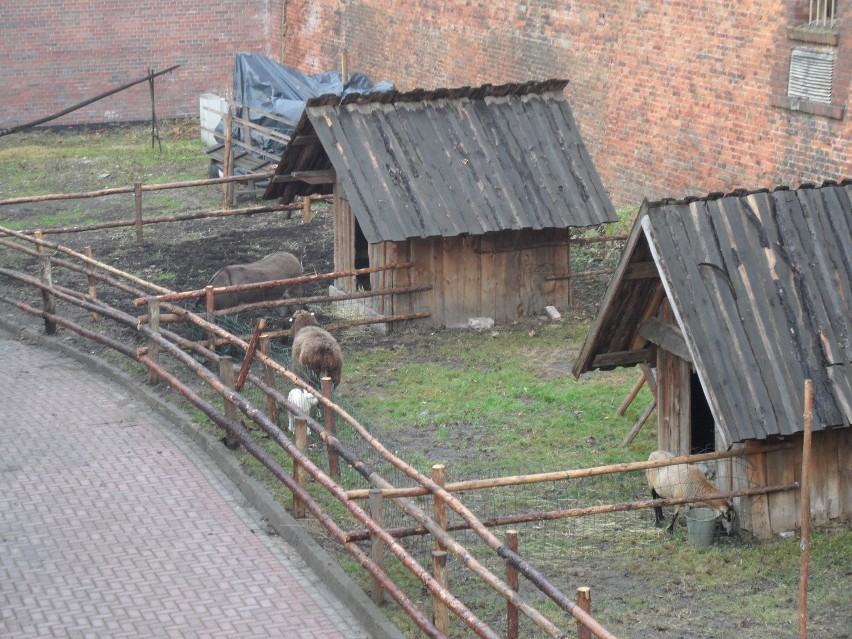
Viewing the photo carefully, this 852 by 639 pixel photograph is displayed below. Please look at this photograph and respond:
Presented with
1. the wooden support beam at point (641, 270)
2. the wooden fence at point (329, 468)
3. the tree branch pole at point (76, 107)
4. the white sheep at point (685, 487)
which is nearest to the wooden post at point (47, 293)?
the wooden fence at point (329, 468)

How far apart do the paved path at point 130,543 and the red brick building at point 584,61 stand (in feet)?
30.4

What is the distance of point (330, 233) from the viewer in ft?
69.7

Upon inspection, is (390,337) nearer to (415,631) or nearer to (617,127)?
(617,127)

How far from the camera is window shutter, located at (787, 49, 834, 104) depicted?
53.9 feet

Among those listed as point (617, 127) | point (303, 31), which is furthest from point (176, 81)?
point (617, 127)

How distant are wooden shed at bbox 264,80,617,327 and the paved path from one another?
4.30m

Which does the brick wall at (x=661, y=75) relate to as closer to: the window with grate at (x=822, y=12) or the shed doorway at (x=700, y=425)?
the window with grate at (x=822, y=12)

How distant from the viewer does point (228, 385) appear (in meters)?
12.1

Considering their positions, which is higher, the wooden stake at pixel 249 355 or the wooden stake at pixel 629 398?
the wooden stake at pixel 249 355

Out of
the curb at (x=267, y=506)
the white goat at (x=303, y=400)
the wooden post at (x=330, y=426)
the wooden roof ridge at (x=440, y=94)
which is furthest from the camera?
the wooden roof ridge at (x=440, y=94)

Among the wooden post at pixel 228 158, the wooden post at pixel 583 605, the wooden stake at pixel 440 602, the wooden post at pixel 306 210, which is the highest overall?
the wooden post at pixel 228 158

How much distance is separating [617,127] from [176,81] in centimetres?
1425

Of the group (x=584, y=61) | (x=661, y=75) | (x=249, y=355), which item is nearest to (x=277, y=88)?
Answer: (x=584, y=61)

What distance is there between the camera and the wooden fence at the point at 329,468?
7.85 meters
